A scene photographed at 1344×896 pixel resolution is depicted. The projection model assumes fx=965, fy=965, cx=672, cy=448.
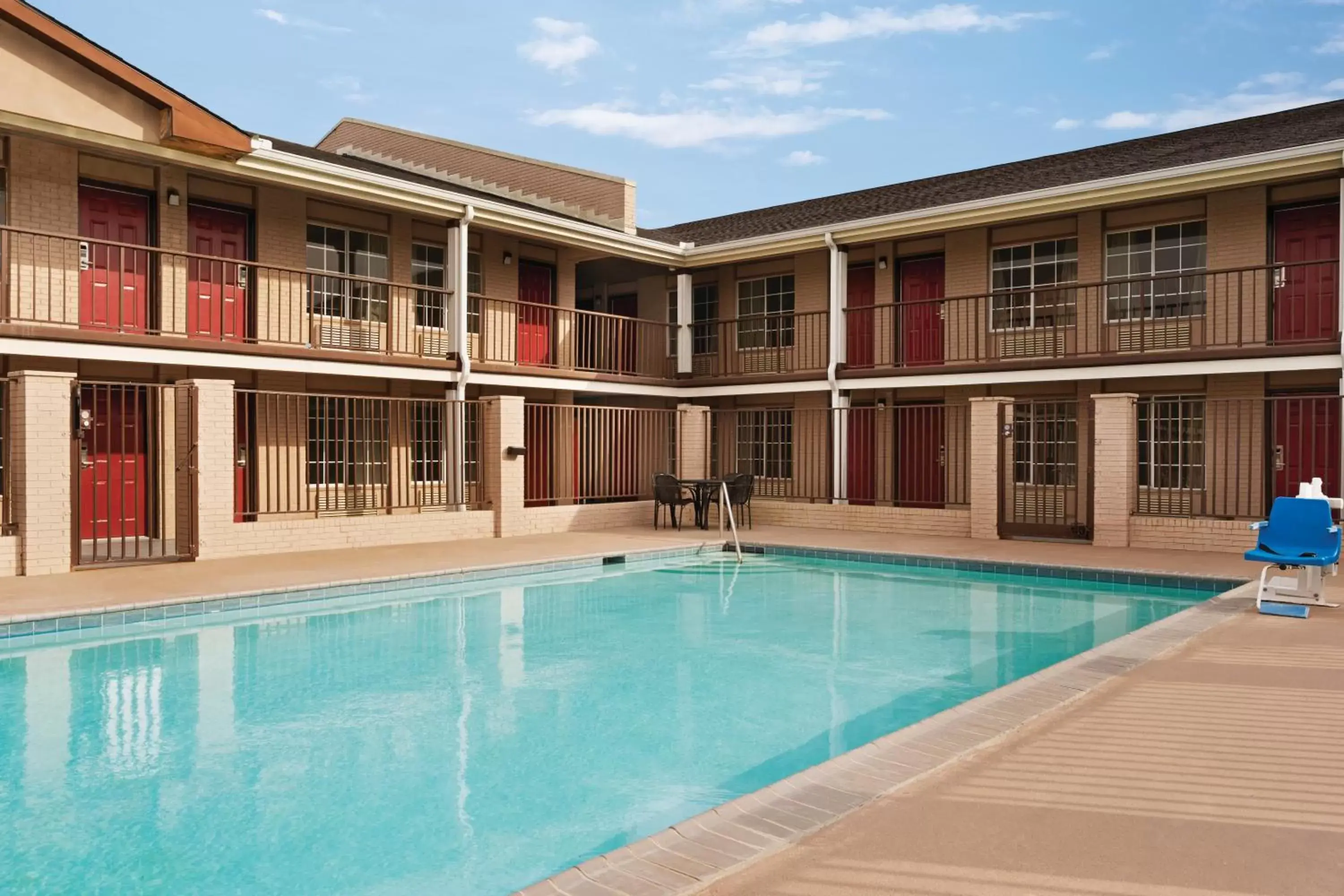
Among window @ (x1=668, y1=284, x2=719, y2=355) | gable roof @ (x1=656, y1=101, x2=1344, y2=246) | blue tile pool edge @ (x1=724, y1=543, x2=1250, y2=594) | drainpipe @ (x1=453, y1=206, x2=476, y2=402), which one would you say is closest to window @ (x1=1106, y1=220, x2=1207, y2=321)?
gable roof @ (x1=656, y1=101, x2=1344, y2=246)

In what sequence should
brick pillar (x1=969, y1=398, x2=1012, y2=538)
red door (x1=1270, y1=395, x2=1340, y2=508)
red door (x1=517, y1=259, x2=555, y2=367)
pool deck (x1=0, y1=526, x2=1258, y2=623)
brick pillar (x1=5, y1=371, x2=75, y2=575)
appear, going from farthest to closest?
1. red door (x1=517, y1=259, x2=555, y2=367)
2. brick pillar (x1=969, y1=398, x2=1012, y2=538)
3. red door (x1=1270, y1=395, x2=1340, y2=508)
4. brick pillar (x1=5, y1=371, x2=75, y2=575)
5. pool deck (x1=0, y1=526, x2=1258, y2=623)

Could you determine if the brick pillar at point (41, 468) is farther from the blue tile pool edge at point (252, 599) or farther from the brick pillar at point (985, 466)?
the brick pillar at point (985, 466)

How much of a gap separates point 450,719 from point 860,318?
535 inches

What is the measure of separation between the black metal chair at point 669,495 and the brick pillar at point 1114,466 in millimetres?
5752

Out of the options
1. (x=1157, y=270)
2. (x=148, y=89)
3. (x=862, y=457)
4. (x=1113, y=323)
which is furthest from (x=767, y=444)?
(x=148, y=89)

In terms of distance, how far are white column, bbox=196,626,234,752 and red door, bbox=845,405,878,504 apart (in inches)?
459

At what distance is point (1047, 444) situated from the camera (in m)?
15.0

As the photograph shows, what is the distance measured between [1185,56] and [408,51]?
25.3 m

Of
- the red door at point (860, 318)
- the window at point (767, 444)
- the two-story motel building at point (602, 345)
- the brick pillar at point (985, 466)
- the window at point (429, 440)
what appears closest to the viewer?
the two-story motel building at point (602, 345)

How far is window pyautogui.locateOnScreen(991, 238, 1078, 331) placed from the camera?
15.4 m

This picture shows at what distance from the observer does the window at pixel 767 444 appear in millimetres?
18281

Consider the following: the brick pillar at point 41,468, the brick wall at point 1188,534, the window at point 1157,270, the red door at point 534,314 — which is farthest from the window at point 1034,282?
the brick pillar at point 41,468

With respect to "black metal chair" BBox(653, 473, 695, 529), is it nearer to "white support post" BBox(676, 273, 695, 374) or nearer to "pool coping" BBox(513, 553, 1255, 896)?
"white support post" BBox(676, 273, 695, 374)

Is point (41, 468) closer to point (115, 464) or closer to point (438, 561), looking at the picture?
point (115, 464)
